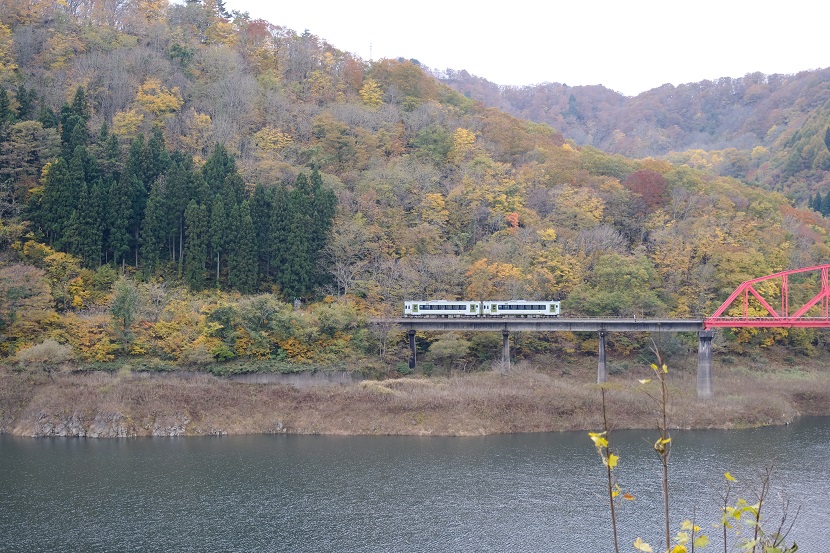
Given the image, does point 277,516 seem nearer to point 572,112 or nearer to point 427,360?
point 427,360

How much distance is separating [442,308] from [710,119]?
109 m

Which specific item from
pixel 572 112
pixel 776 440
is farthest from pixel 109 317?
pixel 572 112

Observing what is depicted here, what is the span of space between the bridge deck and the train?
0.75 meters

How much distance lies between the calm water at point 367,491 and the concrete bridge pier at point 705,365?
5.92 meters

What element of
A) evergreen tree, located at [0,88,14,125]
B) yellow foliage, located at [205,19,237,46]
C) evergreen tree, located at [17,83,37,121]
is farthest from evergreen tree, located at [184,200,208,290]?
yellow foliage, located at [205,19,237,46]

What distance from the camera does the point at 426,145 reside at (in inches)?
2869

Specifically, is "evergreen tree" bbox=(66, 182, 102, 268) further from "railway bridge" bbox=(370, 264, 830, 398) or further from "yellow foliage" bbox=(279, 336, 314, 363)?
"railway bridge" bbox=(370, 264, 830, 398)

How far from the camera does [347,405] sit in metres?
45.0

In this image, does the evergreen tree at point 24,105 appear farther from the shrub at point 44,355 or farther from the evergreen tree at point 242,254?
the shrub at point 44,355

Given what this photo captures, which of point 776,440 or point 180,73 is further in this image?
point 180,73

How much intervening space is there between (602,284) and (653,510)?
29.2 meters

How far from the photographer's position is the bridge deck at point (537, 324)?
167 ft

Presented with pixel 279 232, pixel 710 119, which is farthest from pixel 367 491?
pixel 710 119

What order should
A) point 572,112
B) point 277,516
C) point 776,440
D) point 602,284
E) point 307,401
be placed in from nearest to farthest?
point 277,516 → point 776,440 → point 307,401 → point 602,284 → point 572,112
